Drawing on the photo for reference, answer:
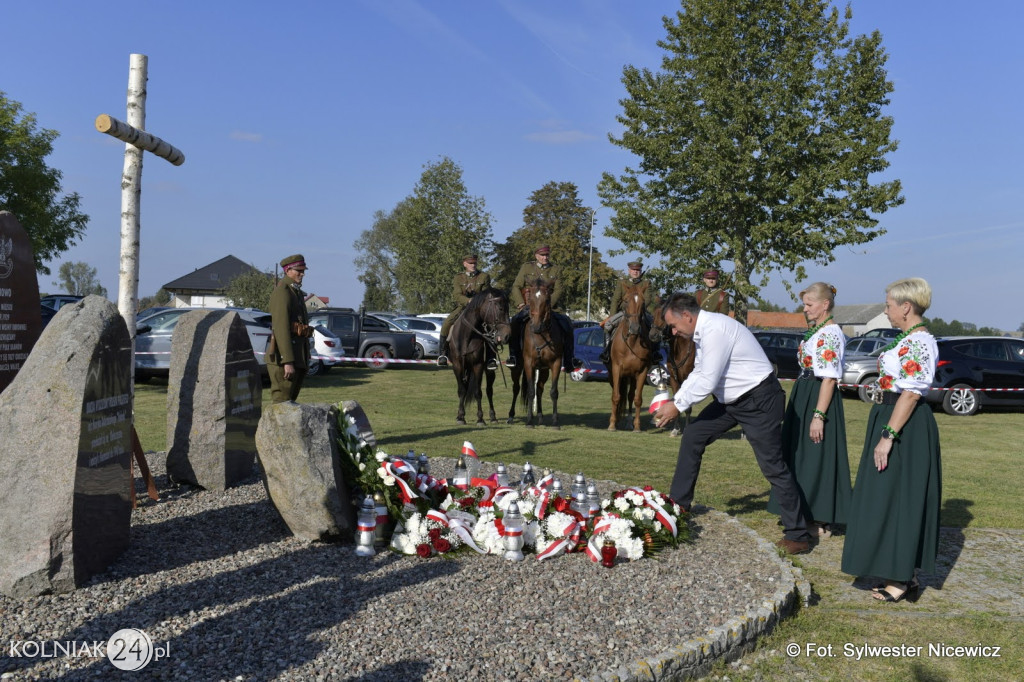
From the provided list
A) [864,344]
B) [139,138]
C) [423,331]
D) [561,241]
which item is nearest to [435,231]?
[561,241]

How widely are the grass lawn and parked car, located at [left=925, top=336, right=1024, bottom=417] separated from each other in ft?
1.49

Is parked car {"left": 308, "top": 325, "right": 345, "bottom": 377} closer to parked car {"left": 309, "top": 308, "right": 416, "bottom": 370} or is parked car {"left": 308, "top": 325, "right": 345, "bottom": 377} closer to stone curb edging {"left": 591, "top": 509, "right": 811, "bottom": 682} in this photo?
parked car {"left": 309, "top": 308, "right": 416, "bottom": 370}

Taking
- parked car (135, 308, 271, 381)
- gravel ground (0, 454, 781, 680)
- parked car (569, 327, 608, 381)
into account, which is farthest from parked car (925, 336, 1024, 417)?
parked car (135, 308, 271, 381)

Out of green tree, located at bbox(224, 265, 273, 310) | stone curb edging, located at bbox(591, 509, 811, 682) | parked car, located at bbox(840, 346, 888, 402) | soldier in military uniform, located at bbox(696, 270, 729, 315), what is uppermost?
green tree, located at bbox(224, 265, 273, 310)

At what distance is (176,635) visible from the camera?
13.0 feet

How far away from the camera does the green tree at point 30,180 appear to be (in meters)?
28.0

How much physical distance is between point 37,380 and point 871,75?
28944 mm

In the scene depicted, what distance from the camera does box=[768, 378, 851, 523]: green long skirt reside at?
6336 mm

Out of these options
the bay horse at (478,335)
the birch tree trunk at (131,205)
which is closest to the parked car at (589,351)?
the bay horse at (478,335)

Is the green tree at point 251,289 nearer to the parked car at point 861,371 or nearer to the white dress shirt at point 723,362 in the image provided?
the parked car at point 861,371

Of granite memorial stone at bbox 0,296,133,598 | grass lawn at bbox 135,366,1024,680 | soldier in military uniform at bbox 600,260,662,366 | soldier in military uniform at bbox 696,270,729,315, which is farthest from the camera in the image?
soldier in military uniform at bbox 600,260,662,366

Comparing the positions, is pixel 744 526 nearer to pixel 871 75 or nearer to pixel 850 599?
pixel 850 599

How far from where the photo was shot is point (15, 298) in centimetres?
642

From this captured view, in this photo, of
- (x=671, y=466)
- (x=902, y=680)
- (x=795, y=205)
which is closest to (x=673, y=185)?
(x=795, y=205)
